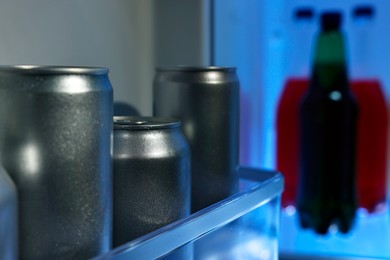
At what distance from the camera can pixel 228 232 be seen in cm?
76

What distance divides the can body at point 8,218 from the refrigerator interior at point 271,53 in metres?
0.85

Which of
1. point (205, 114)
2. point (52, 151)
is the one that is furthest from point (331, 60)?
point (52, 151)

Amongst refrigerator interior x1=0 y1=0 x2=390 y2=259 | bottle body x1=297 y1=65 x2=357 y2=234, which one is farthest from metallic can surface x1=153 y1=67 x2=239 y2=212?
bottle body x1=297 y1=65 x2=357 y2=234

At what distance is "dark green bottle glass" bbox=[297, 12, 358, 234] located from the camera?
1259 millimetres

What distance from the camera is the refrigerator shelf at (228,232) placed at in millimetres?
593

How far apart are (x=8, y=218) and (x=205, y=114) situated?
1.18 ft

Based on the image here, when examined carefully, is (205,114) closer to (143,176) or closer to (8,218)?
(143,176)

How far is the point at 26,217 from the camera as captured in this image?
538 millimetres

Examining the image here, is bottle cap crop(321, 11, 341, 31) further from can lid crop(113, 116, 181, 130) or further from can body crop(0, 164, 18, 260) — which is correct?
can body crop(0, 164, 18, 260)

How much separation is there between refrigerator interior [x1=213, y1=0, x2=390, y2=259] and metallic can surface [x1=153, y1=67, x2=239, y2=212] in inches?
19.7

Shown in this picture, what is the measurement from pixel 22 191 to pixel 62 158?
5 centimetres

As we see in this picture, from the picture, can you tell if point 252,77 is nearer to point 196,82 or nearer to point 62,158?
point 196,82

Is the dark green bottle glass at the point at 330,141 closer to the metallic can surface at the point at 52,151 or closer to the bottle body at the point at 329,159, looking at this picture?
the bottle body at the point at 329,159

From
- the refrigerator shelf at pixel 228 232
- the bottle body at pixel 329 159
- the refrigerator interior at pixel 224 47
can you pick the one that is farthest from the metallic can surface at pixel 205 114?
the bottle body at pixel 329 159
